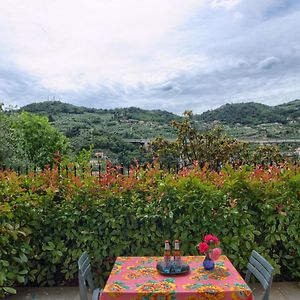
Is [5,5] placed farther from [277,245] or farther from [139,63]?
[277,245]

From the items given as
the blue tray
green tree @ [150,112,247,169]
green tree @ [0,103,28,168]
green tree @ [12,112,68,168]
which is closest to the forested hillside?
green tree @ [150,112,247,169]

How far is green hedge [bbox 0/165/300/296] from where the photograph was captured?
14.3 feet

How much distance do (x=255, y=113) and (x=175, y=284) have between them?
16.7 meters

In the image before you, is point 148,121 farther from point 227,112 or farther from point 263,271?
point 263,271

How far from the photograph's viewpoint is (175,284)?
9.33 ft

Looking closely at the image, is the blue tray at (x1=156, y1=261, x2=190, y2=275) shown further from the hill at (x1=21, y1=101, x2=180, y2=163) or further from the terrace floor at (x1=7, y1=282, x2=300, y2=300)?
the hill at (x1=21, y1=101, x2=180, y2=163)

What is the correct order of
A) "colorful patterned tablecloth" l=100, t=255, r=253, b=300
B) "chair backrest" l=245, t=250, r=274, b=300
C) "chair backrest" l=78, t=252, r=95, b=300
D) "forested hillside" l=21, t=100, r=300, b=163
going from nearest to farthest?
1. "colorful patterned tablecloth" l=100, t=255, r=253, b=300
2. "chair backrest" l=245, t=250, r=274, b=300
3. "chair backrest" l=78, t=252, r=95, b=300
4. "forested hillside" l=21, t=100, r=300, b=163

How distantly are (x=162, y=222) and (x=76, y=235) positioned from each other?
0.93 meters

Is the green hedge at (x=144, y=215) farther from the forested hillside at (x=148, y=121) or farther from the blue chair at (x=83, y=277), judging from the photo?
the forested hillside at (x=148, y=121)

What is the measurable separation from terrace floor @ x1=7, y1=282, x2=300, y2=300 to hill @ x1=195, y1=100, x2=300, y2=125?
40.3ft

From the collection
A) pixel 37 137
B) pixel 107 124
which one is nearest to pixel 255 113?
pixel 107 124

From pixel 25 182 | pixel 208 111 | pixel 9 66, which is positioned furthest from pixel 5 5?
pixel 208 111

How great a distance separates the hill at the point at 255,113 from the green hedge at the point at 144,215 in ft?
40.1

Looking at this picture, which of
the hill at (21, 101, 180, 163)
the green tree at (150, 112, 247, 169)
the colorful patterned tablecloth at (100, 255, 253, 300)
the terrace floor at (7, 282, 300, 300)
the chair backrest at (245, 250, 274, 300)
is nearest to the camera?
the colorful patterned tablecloth at (100, 255, 253, 300)
